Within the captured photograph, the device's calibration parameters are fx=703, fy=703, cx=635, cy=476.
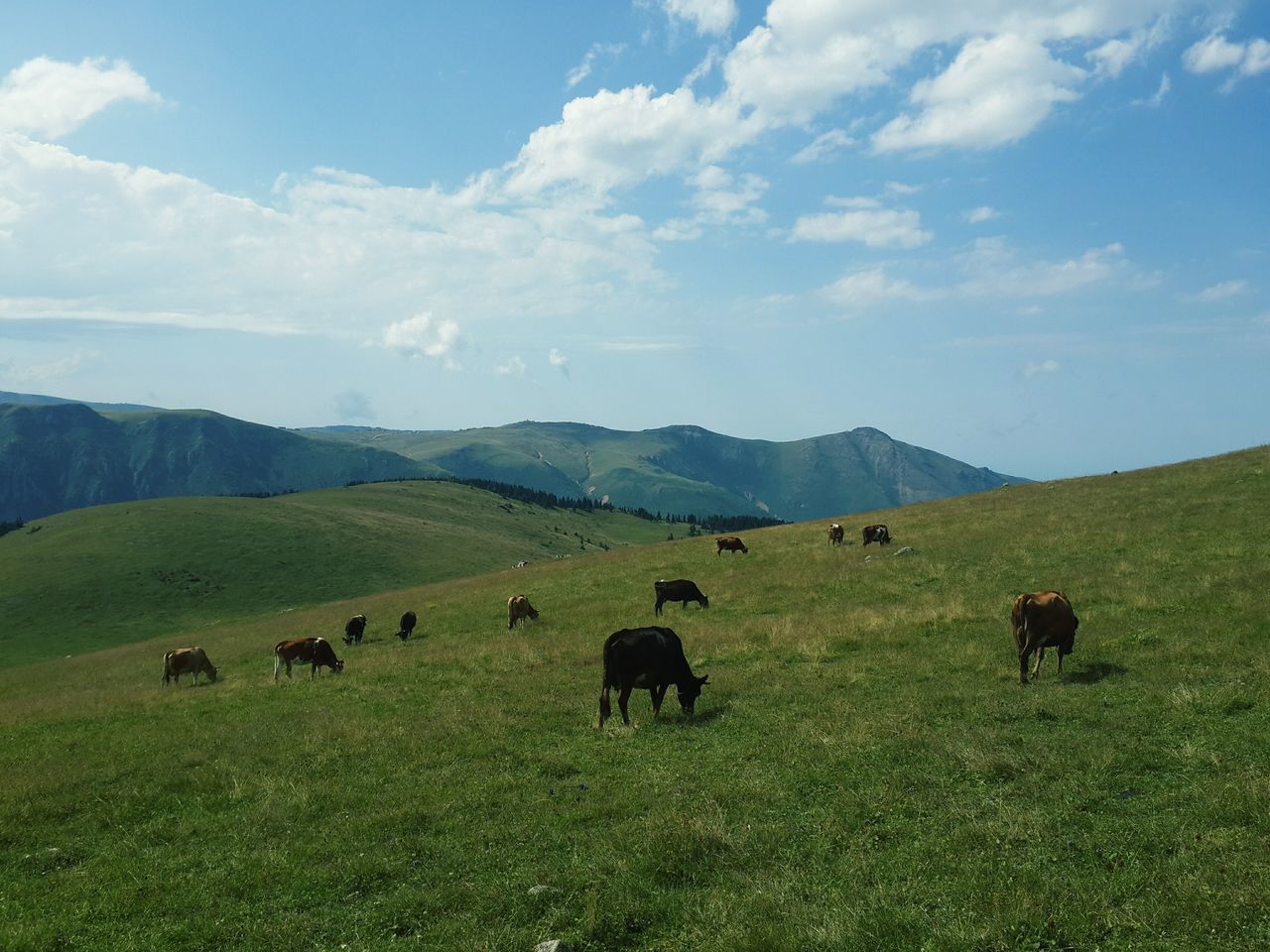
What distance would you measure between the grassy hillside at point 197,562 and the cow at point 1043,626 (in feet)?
241

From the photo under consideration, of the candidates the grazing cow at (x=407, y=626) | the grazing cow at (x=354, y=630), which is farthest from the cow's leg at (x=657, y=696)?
the grazing cow at (x=354, y=630)

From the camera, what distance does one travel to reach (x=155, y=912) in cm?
838

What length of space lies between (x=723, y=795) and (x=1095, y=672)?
9.87 m

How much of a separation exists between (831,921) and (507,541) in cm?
13059

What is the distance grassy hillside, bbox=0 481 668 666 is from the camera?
73125 mm

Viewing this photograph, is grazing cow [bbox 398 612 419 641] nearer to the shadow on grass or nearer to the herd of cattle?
the herd of cattle

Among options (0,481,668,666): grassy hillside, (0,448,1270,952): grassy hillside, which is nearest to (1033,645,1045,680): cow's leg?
(0,448,1270,952): grassy hillside

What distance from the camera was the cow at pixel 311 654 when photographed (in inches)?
992

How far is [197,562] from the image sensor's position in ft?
295

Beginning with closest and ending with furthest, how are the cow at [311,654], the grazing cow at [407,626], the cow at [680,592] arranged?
the cow at [311,654]
the cow at [680,592]
the grazing cow at [407,626]

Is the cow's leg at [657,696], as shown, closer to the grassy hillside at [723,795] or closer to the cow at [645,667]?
the cow at [645,667]

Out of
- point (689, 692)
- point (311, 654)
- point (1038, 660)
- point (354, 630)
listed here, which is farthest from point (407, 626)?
point (1038, 660)

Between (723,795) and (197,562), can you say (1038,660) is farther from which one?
(197,562)

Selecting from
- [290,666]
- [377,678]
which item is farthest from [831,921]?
[290,666]
